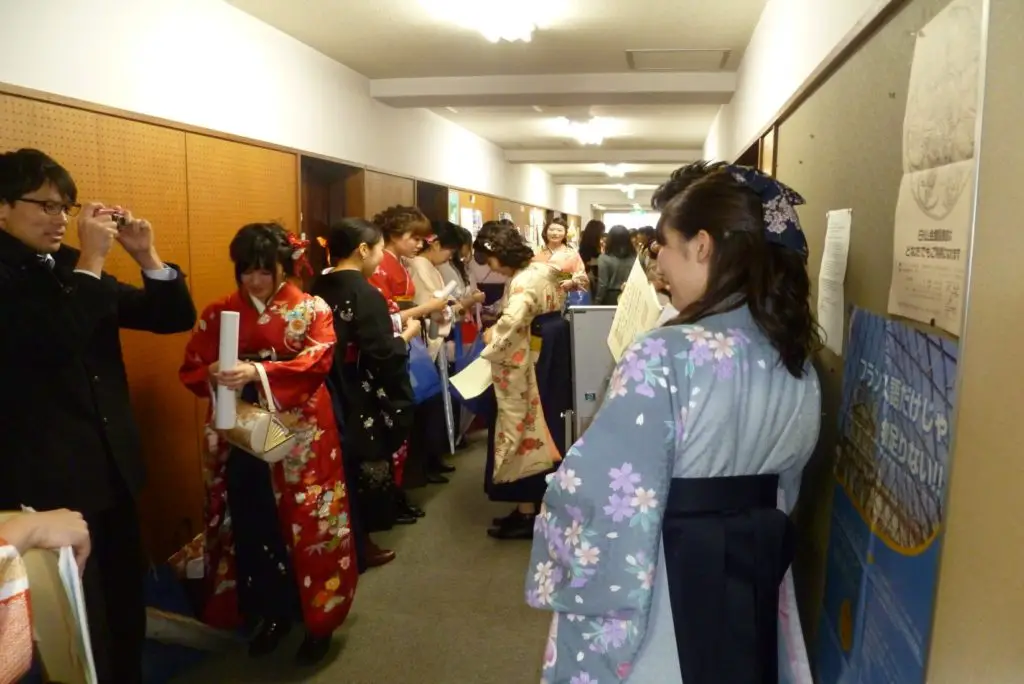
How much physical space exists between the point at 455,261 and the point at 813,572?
336cm

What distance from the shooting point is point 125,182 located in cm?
237

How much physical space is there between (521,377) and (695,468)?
190 centimetres

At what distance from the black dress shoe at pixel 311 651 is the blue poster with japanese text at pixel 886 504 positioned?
148cm

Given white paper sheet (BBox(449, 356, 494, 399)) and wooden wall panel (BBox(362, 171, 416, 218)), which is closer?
white paper sheet (BBox(449, 356, 494, 399))

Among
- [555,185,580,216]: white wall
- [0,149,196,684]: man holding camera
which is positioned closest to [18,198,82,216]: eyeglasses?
[0,149,196,684]: man holding camera

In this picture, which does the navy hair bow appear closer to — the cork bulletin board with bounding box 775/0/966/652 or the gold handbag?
the cork bulletin board with bounding box 775/0/966/652

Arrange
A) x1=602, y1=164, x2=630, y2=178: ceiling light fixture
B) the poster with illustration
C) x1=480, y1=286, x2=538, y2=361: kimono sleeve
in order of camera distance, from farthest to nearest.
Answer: x1=602, y1=164, x2=630, y2=178: ceiling light fixture, the poster with illustration, x1=480, y1=286, x2=538, y2=361: kimono sleeve

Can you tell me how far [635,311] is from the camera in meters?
1.87

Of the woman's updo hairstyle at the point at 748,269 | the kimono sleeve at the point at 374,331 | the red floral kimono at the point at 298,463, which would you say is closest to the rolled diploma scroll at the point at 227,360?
the red floral kimono at the point at 298,463

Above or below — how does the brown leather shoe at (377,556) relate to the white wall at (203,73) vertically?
below

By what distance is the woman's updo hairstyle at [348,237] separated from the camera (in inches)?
103

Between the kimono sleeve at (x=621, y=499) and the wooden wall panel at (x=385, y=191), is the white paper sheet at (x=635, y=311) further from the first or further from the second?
the wooden wall panel at (x=385, y=191)

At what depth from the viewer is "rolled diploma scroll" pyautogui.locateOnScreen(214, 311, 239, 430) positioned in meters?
1.78

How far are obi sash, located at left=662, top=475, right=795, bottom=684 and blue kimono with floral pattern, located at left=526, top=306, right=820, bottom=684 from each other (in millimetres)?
22
